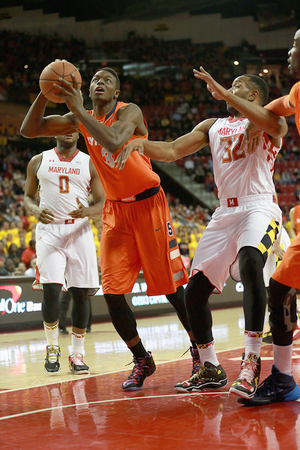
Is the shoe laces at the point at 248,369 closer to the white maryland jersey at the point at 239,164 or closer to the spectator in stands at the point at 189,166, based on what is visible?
the white maryland jersey at the point at 239,164

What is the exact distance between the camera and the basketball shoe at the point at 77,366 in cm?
486

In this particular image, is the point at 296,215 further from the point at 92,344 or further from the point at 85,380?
the point at 85,380

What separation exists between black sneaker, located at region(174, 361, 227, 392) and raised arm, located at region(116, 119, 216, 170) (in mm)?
1525

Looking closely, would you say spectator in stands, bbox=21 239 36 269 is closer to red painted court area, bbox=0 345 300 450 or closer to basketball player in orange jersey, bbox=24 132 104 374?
basketball player in orange jersey, bbox=24 132 104 374

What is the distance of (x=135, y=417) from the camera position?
3.15m

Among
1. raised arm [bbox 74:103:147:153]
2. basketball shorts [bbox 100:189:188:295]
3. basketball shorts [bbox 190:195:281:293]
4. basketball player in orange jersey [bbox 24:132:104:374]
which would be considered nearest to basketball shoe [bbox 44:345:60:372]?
basketball player in orange jersey [bbox 24:132:104:374]

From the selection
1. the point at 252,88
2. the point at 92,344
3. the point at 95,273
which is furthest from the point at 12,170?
the point at 252,88

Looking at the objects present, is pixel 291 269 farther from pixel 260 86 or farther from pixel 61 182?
pixel 61 182

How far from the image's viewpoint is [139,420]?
308 cm

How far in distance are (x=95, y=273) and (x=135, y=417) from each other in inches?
91.6

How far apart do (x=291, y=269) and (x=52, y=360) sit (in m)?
2.74

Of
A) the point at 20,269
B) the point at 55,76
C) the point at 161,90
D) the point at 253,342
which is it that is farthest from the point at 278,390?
the point at 161,90

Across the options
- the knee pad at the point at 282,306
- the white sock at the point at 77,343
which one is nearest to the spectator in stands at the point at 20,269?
the white sock at the point at 77,343

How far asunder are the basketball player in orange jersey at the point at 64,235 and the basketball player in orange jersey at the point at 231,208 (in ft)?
5.07
